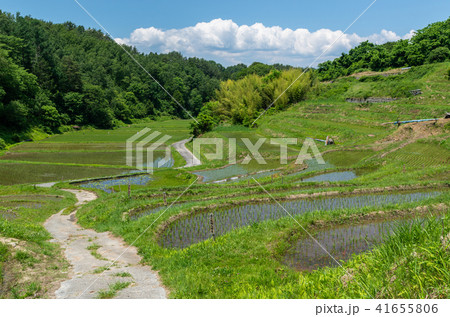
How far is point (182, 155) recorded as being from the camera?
137 feet

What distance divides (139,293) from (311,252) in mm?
5858

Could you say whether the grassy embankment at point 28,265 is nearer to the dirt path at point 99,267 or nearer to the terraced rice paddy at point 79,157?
the dirt path at point 99,267

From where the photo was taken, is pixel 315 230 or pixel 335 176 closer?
pixel 315 230

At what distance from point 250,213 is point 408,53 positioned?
70.6m

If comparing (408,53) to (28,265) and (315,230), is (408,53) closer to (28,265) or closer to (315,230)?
(315,230)

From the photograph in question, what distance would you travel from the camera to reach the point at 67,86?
7862 cm

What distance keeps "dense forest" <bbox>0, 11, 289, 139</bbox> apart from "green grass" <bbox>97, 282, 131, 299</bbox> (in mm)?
55446

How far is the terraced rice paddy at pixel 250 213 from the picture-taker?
13.1 meters

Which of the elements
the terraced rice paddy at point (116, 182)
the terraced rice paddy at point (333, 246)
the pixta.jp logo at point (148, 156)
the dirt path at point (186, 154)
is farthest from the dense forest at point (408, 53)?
the terraced rice paddy at point (333, 246)

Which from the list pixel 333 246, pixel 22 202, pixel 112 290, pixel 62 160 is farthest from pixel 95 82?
pixel 112 290

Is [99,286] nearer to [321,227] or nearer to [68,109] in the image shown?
[321,227]
